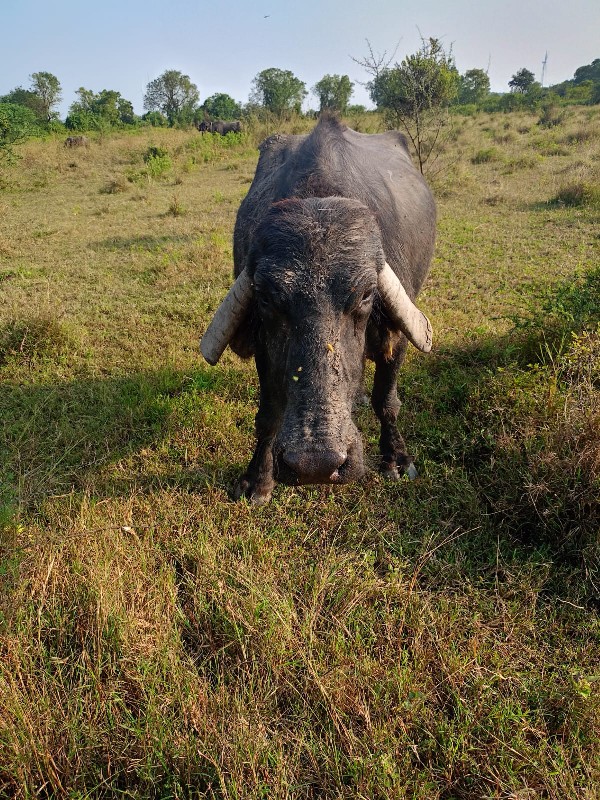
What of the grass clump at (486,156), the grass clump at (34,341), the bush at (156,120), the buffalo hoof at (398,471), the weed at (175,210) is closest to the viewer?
the buffalo hoof at (398,471)

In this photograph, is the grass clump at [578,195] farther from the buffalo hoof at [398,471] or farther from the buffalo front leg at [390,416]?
the buffalo hoof at [398,471]

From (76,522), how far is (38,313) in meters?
3.08

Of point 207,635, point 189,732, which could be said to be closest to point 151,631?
point 207,635

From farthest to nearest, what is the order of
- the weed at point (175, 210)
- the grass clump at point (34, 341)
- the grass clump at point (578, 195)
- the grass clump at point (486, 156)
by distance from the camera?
the grass clump at point (486, 156) → the weed at point (175, 210) → the grass clump at point (578, 195) → the grass clump at point (34, 341)

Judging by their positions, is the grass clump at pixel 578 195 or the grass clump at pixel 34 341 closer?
the grass clump at pixel 34 341

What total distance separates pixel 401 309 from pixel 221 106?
2068 inches

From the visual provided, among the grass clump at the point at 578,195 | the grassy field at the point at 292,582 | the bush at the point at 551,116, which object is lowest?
the grassy field at the point at 292,582

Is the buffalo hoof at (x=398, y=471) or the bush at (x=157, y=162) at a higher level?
the bush at (x=157, y=162)

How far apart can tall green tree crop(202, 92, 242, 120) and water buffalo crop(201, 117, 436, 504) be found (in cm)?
4750

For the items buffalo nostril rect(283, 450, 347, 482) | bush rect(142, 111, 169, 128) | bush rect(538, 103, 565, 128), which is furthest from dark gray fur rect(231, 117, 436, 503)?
bush rect(142, 111, 169, 128)

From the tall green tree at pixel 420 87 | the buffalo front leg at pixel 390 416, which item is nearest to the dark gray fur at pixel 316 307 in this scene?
the buffalo front leg at pixel 390 416

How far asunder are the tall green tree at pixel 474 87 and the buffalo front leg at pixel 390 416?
40941 millimetres

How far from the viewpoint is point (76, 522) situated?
2559 millimetres

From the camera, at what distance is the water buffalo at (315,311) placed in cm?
206
